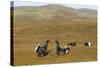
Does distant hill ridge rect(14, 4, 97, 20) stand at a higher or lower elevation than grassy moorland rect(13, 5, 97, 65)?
higher

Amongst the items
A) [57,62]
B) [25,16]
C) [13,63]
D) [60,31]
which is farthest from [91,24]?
[13,63]

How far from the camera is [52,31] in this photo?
7.92 ft

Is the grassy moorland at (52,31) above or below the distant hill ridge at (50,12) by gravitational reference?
below

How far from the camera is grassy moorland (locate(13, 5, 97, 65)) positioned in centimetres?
229

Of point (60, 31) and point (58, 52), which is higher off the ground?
point (60, 31)

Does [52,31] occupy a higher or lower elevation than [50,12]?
lower

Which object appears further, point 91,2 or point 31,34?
point 91,2

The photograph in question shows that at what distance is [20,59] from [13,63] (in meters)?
0.09

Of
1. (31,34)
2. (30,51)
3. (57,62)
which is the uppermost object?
(31,34)

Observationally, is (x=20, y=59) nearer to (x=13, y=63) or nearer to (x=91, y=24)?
(x=13, y=63)

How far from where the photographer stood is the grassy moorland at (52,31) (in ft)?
7.50
